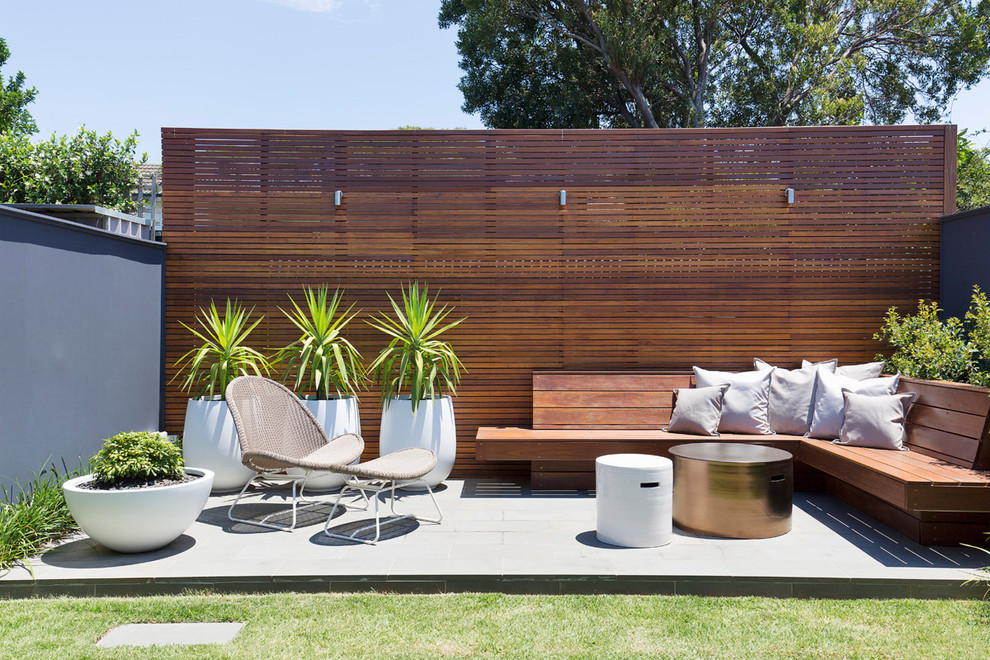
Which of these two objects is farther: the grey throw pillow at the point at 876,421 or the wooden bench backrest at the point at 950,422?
the grey throw pillow at the point at 876,421

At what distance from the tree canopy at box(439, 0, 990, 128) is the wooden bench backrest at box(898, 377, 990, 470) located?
8572 mm

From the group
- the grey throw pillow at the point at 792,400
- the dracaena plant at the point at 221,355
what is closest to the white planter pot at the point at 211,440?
the dracaena plant at the point at 221,355

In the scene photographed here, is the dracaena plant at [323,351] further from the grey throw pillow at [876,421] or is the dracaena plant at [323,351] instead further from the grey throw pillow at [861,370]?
the grey throw pillow at [861,370]

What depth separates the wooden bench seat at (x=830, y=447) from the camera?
365cm

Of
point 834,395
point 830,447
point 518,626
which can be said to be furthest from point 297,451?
point 834,395

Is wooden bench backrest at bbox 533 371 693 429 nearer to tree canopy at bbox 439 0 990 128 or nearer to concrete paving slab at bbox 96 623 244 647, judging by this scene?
concrete paving slab at bbox 96 623 244 647

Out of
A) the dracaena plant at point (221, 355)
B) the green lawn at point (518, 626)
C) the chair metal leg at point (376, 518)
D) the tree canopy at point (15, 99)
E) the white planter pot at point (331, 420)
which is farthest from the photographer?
the tree canopy at point (15, 99)

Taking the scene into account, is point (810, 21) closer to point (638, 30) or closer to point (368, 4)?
point (638, 30)

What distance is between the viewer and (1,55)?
53.4 ft

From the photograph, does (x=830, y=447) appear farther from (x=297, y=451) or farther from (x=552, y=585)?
(x=297, y=451)

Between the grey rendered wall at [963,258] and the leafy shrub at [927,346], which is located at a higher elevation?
the grey rendered wall at [963,258]

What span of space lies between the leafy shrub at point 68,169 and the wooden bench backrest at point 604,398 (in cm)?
534

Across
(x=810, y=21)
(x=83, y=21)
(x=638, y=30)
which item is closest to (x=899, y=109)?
(x=810, y=21)

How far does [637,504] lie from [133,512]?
270 centimetres
